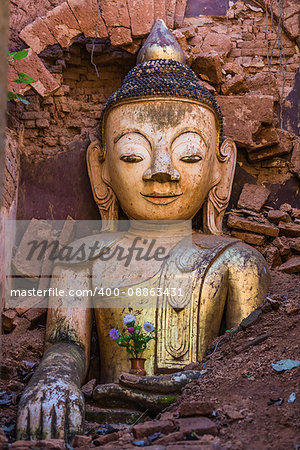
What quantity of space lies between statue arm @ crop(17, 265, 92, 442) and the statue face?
32.1 inches

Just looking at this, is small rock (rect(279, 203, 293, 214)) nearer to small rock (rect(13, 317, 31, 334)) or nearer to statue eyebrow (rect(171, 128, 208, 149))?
statue eyebrow (rect(171, 128, 208, 149))

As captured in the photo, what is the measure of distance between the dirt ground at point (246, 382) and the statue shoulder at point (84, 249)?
2.44 feet

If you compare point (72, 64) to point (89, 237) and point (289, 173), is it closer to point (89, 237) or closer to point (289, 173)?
point (89, 237)

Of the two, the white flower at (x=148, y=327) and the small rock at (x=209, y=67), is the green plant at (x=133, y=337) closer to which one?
the white flower at (x=148, y=327)

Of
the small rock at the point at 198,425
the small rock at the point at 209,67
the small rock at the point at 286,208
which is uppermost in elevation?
the small rock at the point at 209,67

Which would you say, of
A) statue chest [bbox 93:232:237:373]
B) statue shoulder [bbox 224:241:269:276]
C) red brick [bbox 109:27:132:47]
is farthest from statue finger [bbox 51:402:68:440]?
red brick [bbox 109:27:132:47]

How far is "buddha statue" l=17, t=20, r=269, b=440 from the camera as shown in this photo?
14.1 feet

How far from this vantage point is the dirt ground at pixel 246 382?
2611 mm

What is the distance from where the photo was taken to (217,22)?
234 inches

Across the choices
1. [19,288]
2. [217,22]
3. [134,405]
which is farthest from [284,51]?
[134,405]

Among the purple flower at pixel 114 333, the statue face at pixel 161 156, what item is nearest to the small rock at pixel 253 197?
the statue face at pixel 161 156

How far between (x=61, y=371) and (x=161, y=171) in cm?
177

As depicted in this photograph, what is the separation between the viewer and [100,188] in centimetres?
516

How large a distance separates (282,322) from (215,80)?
3.00m
